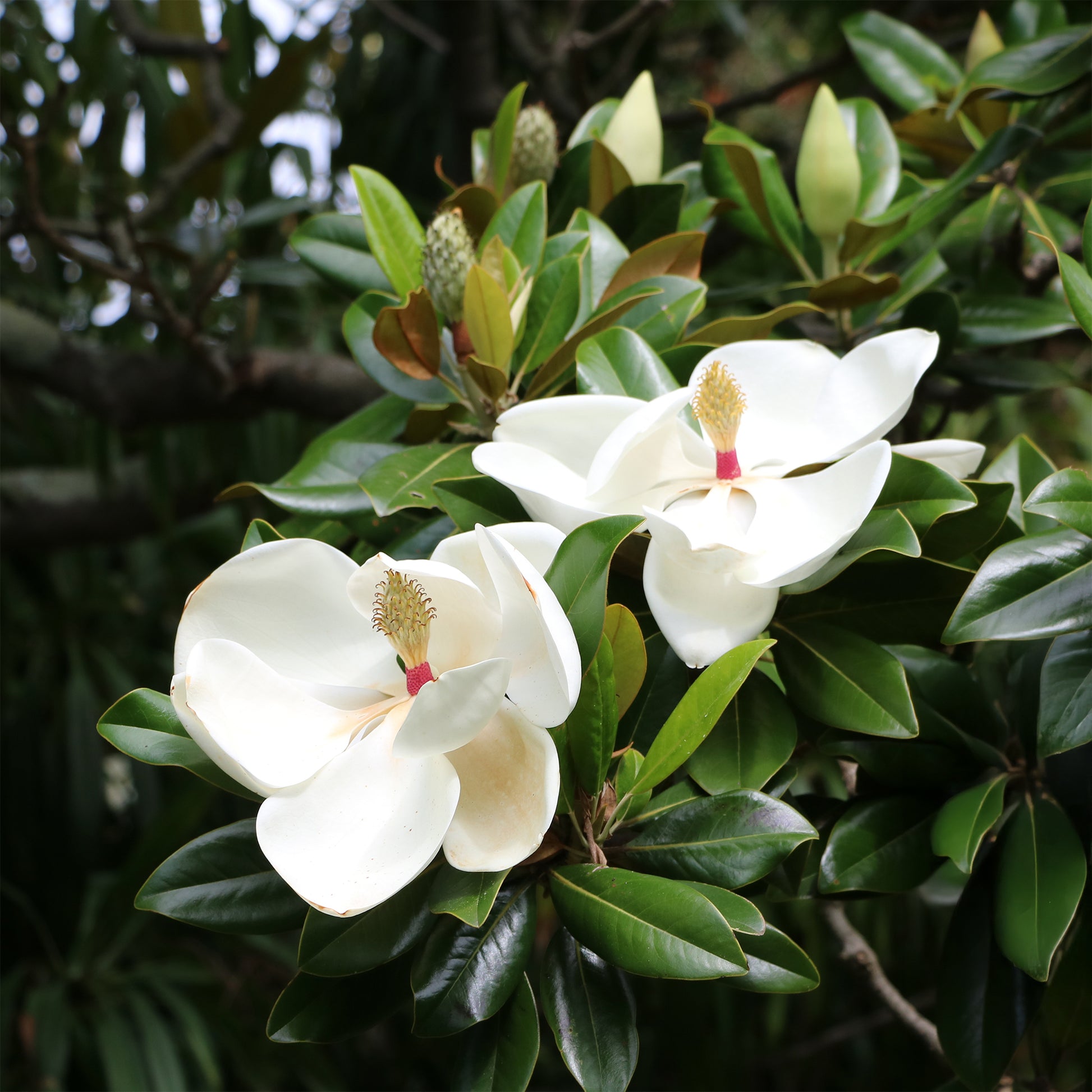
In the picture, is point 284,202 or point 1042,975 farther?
point 284,202

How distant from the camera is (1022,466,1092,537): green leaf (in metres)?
0.44

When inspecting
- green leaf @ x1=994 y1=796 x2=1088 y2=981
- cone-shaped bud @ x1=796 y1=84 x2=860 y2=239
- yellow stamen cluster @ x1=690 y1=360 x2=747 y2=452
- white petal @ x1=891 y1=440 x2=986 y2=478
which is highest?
cone-shaped bud @ x1=796 y1=84 x2=860 y2=239

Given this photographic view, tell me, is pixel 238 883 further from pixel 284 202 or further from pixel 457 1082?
pixel 284 202

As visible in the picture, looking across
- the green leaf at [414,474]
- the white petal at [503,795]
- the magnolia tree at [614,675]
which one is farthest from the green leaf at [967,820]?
the green leaf at [414,474]

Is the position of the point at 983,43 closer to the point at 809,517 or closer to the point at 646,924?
the point at 809,517

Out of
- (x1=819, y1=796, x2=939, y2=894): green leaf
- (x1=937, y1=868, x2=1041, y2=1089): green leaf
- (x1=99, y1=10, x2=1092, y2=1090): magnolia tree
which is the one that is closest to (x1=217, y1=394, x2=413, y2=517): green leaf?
(x1=99, y1=10, x2=1092, y2=1090): magnolia tree

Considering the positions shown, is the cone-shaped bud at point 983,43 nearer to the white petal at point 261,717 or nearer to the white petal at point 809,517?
the white petal at point 809,517

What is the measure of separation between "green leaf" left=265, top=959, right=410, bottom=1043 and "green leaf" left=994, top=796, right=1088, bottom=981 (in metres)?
0.31

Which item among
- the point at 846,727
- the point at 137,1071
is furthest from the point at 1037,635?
the point at 137,1071

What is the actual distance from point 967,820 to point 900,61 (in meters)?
0.85

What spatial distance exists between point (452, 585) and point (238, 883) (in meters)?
0.18

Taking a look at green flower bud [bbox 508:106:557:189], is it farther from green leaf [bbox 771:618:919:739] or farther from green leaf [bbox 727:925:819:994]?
green leaf [bbox 727:925:819:994]

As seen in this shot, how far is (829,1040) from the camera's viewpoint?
182 cm

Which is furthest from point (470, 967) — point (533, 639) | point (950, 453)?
point (950, 453)
